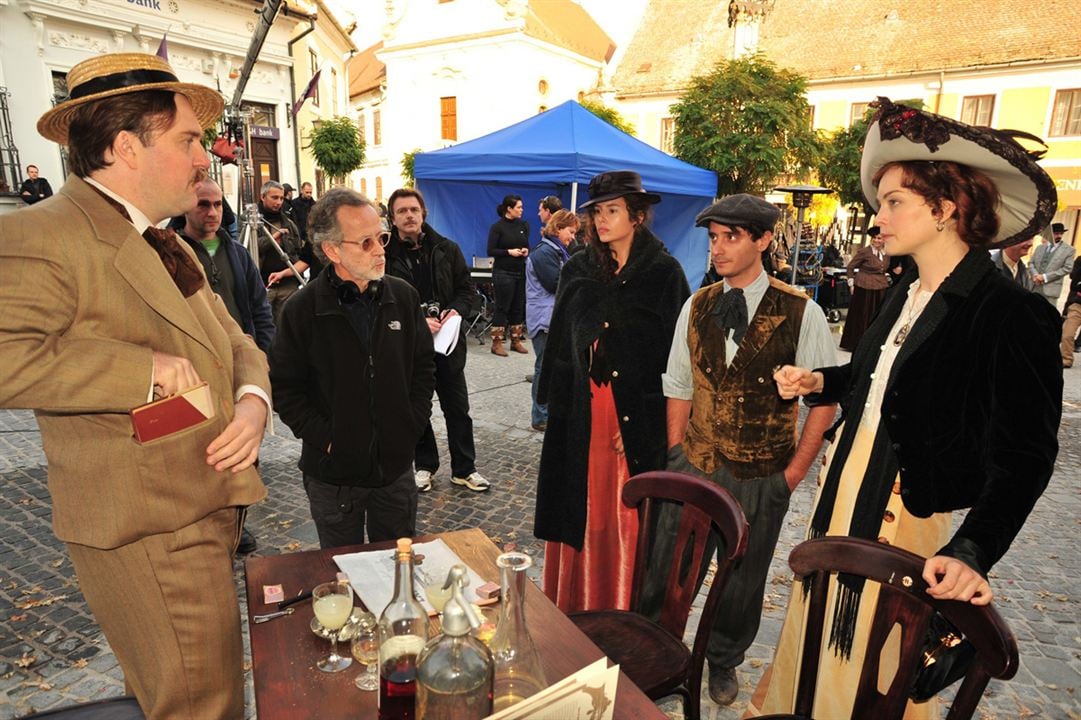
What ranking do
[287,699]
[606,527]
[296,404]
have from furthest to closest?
[606,527] < [296,404] < [287,699]

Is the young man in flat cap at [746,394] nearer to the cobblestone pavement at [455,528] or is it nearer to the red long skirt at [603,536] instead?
the red long skirt at [603,536]

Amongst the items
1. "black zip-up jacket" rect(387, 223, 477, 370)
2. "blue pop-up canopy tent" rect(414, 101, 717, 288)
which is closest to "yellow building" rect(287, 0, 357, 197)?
"blue pop-up canopy tent" rect(414, 101, 717, 288)

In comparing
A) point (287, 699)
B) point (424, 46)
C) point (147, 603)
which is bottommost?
point (287, 699)

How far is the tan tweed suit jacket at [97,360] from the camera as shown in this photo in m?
1.36

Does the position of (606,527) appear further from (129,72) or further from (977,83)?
(977,83)

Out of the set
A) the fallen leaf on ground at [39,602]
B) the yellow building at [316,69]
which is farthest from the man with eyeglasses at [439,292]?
the yellow building at [316,69]

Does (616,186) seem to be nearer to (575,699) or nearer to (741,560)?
(741,560)

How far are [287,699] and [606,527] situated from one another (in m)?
1.87

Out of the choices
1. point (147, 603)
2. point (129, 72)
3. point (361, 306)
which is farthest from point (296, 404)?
point (129, 72)

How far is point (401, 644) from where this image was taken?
131 centimetres

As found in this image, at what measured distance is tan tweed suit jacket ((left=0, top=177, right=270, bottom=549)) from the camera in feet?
4.46

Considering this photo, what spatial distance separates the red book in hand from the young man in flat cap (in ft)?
6.05

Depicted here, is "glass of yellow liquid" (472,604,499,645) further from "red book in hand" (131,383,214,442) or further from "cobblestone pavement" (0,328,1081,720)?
"cobblestone pavement" (0,328,1081,720)

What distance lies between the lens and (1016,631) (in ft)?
10.5
